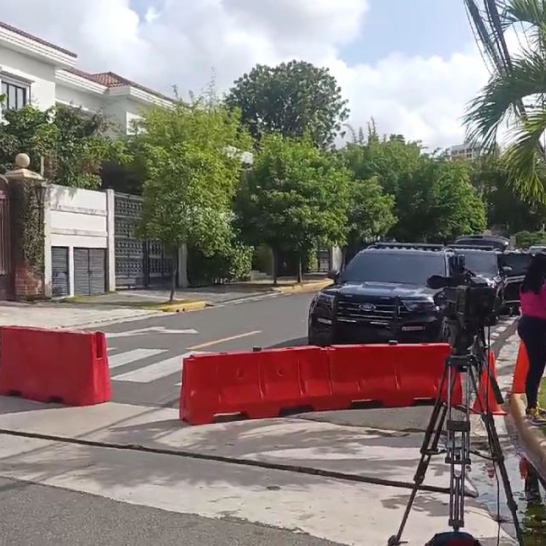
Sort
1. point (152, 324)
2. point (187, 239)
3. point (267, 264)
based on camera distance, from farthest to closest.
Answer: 1. point (267, 264)
2. point (187, 239)
3. point (152, 324)

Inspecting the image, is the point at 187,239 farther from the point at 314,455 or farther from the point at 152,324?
the point at 314,455

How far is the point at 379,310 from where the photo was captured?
11836 millimetres

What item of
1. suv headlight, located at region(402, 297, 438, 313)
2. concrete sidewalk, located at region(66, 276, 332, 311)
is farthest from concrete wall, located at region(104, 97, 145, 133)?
suv headlight, located at region(402, 297, 438, 313)

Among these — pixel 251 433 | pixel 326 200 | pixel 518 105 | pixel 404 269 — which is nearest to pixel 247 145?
pixel 326 200

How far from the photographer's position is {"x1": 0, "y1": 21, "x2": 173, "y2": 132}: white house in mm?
30359

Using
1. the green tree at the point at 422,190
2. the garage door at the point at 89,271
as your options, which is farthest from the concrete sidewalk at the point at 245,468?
the green tree at the point at 422,190

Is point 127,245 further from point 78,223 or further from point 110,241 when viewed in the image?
point 78,223

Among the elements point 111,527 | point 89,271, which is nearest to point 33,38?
point 89,271

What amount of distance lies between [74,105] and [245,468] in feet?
104

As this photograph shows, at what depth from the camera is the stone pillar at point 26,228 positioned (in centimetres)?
2344

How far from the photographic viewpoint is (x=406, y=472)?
22.2 feet

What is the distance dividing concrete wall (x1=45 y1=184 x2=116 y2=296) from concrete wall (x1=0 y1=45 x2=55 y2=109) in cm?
677

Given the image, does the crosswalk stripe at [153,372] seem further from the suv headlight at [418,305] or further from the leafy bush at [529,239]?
the leafy bush at [529,239]

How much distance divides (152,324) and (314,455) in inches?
480
